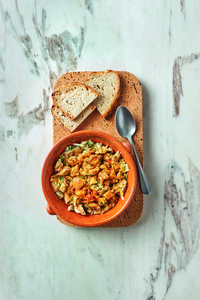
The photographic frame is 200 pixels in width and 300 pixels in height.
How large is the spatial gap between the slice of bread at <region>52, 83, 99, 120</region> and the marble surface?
0.58 feet

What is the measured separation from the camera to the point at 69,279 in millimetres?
1962

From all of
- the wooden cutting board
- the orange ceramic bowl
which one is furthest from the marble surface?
the orange ceramic bowl

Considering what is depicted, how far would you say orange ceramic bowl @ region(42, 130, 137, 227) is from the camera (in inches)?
61.2

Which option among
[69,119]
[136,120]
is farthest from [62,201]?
[136,120]

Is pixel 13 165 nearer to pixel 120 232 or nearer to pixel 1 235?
pixel 1 235

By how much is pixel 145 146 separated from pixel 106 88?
56 centimetres

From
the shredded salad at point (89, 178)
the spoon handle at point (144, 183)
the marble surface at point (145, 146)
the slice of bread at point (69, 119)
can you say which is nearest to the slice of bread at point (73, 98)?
the slice of bread at point (69, 119)

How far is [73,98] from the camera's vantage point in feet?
5.91

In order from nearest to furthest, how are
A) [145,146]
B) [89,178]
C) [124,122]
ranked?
1. [89,178]
2. [124,122]
3. [145,146]

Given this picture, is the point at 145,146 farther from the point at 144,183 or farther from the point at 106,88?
the point at 106,88

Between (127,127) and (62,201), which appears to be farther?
(127,127)

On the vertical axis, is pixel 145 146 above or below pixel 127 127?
below

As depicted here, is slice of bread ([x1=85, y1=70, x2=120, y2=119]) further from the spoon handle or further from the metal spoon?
the spoon handle

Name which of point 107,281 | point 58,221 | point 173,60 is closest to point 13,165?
point 58,221
